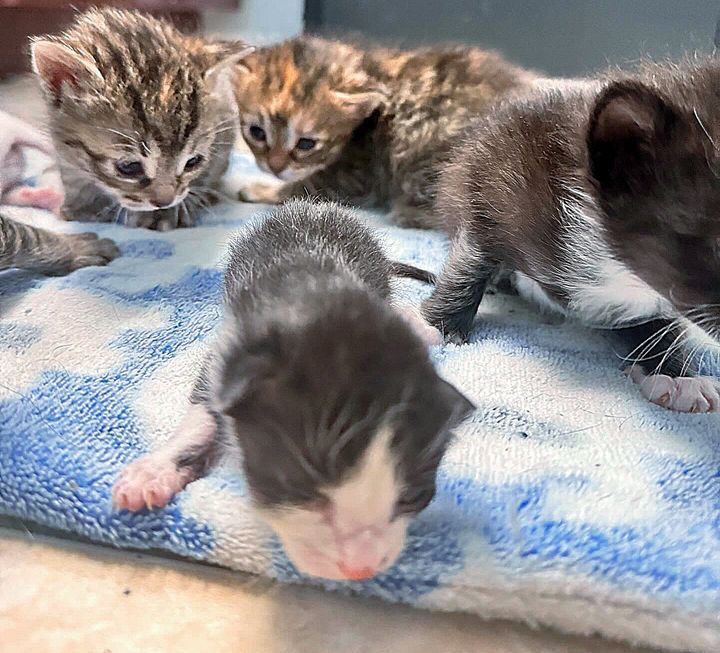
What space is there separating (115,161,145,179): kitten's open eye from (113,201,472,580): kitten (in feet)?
3.53

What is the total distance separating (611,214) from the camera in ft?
3.98

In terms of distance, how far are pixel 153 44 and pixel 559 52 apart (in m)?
1.75

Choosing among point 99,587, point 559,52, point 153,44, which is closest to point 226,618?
point 99,587

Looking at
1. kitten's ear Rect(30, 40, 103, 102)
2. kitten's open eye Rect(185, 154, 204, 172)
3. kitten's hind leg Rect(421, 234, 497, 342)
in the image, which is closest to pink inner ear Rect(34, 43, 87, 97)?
kitten's ear Rect(30, 40, 103, 102)

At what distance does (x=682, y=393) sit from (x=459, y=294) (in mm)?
420

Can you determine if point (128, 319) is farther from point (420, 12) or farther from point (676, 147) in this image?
point (420, 12)

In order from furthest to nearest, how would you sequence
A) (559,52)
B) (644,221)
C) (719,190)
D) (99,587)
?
(559,52) < (644,221) < (719,190) < (99,587)

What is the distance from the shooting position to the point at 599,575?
877 millimetres

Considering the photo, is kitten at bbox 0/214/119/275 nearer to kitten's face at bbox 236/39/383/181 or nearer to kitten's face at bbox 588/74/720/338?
kitten's face at bbox 236/39/383/181

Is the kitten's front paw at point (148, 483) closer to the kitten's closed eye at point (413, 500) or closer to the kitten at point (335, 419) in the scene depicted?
the kitten at point (335, 419)

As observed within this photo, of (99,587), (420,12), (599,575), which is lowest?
(99,587)

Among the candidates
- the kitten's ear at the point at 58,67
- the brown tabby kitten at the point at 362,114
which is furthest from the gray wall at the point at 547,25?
the kitten's ear at the point at 58,67

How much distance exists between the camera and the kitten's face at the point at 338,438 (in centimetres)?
74

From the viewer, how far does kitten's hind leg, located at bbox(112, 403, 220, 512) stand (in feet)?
3.15
